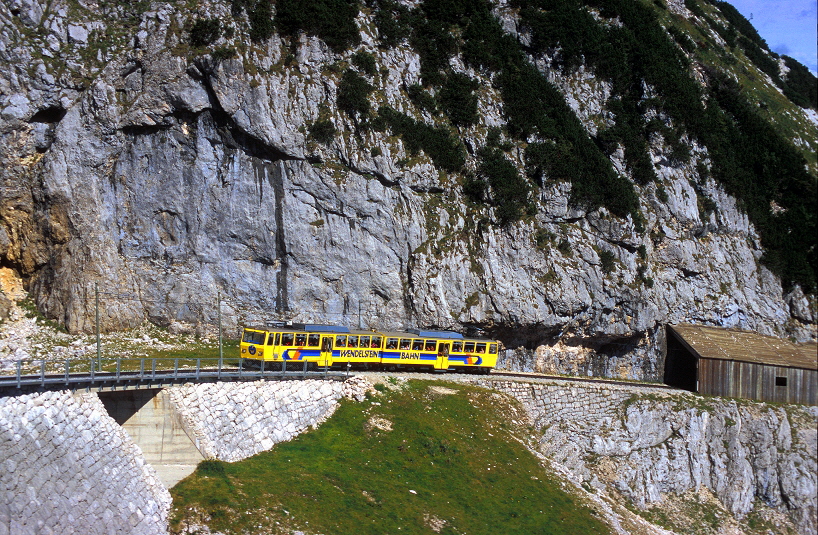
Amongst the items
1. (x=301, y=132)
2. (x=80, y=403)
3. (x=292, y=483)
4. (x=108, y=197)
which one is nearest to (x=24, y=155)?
(x=108, y=197)

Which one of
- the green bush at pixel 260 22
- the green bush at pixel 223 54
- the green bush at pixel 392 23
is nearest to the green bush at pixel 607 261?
the green bush at pixel 392 23

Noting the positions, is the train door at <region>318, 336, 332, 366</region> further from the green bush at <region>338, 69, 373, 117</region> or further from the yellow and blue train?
the green bush at <region>338, 69, 373, 117</region>

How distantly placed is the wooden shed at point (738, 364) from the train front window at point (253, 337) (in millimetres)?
27039

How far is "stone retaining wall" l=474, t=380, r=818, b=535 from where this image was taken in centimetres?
4341

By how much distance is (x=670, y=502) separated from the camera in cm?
4388

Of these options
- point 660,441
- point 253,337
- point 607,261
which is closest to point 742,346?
point 660,441

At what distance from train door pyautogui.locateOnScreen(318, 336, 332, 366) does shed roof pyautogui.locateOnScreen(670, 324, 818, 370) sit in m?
24.6

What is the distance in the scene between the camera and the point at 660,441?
152ft

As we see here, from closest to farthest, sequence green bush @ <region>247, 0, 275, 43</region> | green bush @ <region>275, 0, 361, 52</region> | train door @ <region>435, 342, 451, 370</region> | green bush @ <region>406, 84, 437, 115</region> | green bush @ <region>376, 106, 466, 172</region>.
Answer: train door @ <region>435, 342, 451, 370</region> < green bush @ <region>247, 0, 275, 43</region> < green bush @ <region>275, 0, 361, 52</region> < green bush @ <region>376, 106, 466, 172</region> < green bush @ <region>406, 84, 437, 115</region>

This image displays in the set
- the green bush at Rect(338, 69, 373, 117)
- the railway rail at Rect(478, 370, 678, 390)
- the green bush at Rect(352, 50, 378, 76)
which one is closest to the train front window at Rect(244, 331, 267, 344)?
the railway rail at Rect(478, 370, 678, 390)

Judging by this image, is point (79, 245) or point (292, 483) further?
point (79, 245)

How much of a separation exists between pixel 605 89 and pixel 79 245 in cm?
4652

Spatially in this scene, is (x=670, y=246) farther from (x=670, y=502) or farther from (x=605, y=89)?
(x=670, y=502)

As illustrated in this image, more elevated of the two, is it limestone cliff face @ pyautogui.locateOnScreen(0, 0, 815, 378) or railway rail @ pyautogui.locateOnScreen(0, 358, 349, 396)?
limestone cliff face @ pyautogui.locateOnScreen(0, 0, 815, 378)
